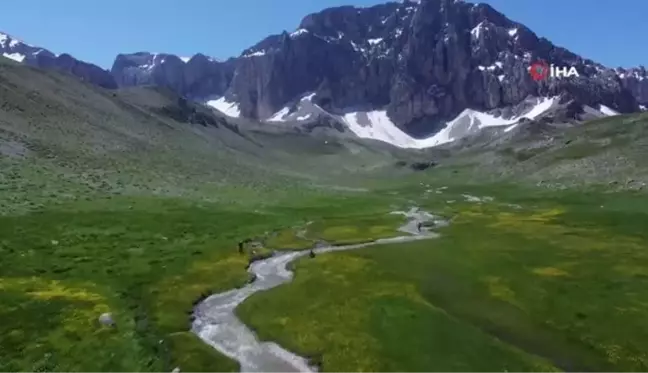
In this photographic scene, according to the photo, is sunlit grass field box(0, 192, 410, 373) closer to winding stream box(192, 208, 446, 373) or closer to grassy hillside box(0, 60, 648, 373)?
grassy hillside box(0, 60, 648, 373)

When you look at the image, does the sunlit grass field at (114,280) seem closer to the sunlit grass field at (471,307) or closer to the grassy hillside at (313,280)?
the grassy hillside at (313,280)

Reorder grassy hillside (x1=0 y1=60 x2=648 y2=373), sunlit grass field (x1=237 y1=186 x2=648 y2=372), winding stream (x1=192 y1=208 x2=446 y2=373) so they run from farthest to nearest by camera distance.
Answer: grassy hillside (x1=0 y1=60 x2=648 y2=373) → winding stream (x1=192 y1=208 x2=446 y2=373) → sunlit grass field (x1=237 y1=186 x2=648 y2=372)

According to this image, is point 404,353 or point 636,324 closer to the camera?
point 404,353

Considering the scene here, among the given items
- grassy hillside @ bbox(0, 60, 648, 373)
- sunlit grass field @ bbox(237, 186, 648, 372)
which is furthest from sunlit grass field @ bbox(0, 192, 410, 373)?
sunlit grass field @ bbox(237, 186, 648, 372)

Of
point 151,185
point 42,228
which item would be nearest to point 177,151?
point 151,185

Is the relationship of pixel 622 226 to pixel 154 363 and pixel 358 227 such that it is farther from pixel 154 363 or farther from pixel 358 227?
pixel 154 363

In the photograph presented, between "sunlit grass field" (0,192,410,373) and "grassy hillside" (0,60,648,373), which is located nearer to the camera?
"sunlit grass field" (0,192,410,373)

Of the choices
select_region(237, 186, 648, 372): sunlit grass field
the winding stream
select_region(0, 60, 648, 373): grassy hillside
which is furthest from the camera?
select_region(0, 60, 648, 373): grassy hillside

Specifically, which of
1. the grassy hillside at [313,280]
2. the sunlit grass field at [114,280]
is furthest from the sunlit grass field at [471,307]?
the sunlit grass field at [114,280]
